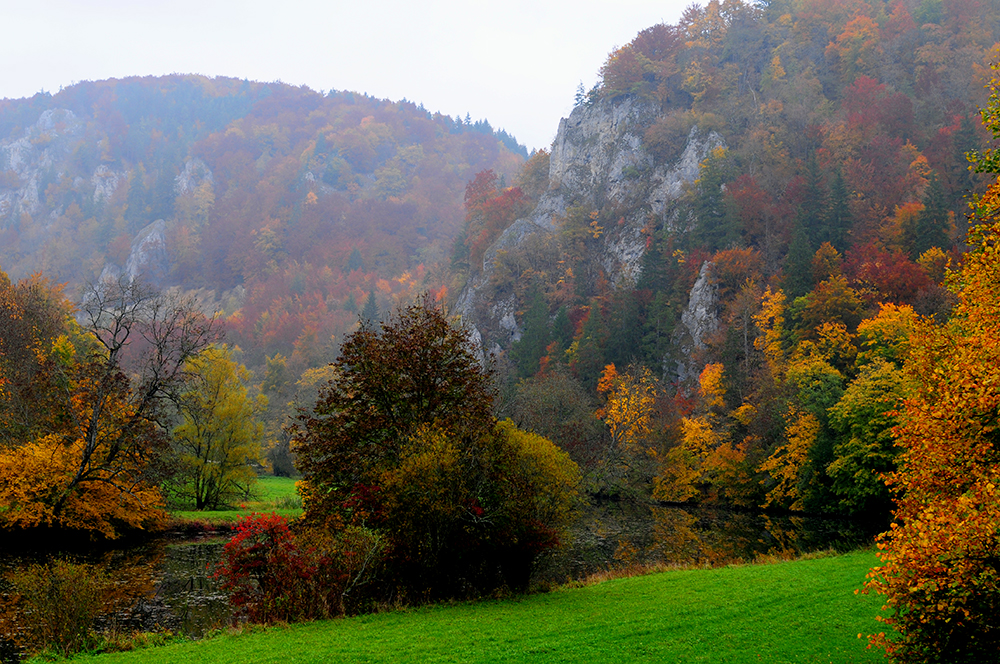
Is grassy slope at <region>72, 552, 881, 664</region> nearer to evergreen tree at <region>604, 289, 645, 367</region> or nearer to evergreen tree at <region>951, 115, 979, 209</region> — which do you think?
evergreen tree at <region>604, 289, 645, 367</region>

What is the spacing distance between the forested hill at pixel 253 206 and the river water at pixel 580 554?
8301cm

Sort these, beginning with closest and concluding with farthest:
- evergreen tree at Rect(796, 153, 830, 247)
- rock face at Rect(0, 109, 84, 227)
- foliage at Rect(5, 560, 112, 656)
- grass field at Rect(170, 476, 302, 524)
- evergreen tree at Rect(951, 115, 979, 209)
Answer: foliage at Rect(5, 560, 112, 656) → grass field at Rect(170, 476, 302, 524) → evergreen tree at Rect(951, 115, 979, 209) → evergreen tree at Rect(796, 153, 830, 247) → rock face at Rect(0, 109, 84, 227)

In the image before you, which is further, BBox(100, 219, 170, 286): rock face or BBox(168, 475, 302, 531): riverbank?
BBox(100, 219, 170, 286): rock face

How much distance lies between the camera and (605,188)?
96.6 m

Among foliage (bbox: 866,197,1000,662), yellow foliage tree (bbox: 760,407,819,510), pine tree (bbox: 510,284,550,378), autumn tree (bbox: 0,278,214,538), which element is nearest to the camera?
foliage (bbox: 866,197,1000,662)

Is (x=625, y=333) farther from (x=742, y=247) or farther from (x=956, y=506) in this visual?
(x=956, y=506)

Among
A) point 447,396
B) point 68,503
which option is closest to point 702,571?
point 447,396

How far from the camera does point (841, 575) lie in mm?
19250

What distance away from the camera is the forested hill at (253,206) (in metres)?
138

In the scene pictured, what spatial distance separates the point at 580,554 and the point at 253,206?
161 meters

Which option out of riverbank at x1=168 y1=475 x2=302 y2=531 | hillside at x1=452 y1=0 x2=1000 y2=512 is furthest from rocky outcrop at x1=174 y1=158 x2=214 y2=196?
A: riverbank at x1=168 y1=475 x2=302 y2=531

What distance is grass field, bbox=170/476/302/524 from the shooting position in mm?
36875

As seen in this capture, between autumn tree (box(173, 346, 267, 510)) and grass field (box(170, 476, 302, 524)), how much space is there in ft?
5.68

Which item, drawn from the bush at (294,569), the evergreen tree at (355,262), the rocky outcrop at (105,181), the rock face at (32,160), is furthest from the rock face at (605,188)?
the rock face at (32,160)
